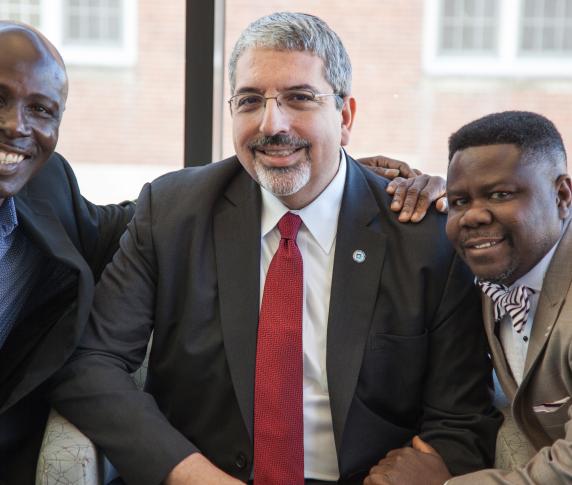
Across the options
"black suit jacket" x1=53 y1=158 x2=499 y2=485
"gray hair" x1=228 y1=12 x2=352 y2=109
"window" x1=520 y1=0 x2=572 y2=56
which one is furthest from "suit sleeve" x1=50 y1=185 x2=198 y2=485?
"window" x1=520 y1=0 x2=572 y2=56

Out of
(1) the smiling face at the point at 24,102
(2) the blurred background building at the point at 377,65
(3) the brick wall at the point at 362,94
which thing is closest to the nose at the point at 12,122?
(1) the smiling face at the point at 24,102

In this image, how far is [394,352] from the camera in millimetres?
1941

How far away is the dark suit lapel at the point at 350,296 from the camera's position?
1915 mm

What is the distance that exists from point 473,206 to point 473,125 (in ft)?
0.65

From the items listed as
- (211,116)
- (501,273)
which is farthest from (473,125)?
(211,116)

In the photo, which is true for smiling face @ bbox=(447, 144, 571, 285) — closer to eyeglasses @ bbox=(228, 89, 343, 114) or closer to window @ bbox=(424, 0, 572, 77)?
eyeglasses @ bbox=(228, 89, 343, 114)

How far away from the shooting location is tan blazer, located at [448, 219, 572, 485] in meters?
1.67

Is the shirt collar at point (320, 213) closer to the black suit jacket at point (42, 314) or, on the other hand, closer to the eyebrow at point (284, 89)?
the eyebrow at point (284, 89)

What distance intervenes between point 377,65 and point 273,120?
1.98m

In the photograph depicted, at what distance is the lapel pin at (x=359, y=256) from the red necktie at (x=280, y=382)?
13 cm

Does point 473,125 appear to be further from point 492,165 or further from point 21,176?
point 21,176

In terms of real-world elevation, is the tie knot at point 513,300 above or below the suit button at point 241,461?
above

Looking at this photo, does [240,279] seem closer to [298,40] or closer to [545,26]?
[298,40]

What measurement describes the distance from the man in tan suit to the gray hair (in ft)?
1.13
